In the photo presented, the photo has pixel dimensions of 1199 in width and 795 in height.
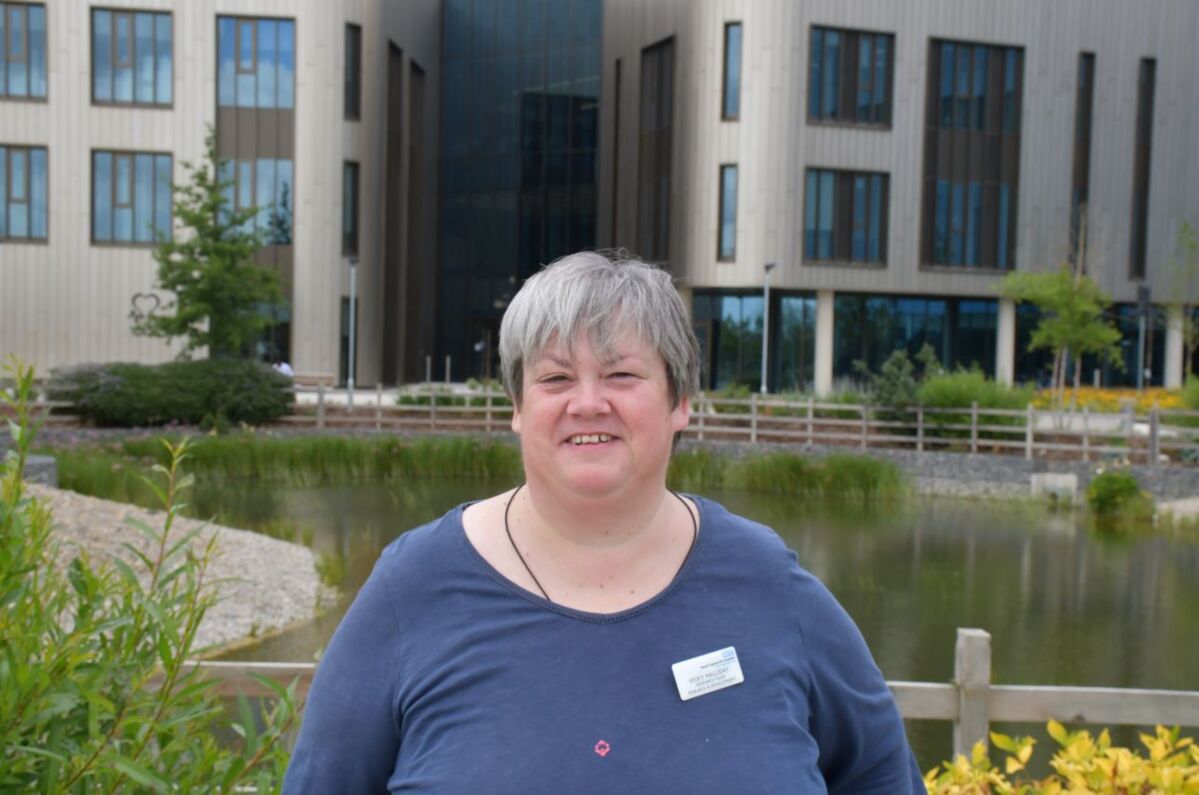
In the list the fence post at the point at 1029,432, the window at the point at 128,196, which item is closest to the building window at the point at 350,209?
the window at the point at 128,196

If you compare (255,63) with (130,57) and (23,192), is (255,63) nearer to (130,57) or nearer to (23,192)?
(130,57)

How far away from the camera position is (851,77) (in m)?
37.9

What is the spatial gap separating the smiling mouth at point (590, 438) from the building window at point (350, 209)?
37.8m

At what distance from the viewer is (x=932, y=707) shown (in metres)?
5.28

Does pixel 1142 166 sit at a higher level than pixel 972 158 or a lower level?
higher

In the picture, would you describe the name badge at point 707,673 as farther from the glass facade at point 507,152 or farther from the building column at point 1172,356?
the glass facade at point 507,152

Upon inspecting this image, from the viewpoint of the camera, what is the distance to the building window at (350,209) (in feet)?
129

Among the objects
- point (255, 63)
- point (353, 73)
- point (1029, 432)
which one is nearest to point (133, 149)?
point (255, 63)

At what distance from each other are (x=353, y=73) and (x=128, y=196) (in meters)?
7.41

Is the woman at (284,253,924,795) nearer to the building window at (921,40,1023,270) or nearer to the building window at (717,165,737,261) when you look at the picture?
the building window at (717,165,737,261)

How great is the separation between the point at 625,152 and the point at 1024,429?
75.5ft

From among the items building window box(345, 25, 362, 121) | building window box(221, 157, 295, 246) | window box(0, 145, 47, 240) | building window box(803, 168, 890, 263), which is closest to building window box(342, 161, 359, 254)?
building window box(345, 25, 362, 121)

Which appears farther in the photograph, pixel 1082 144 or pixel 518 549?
pixel 1082 144

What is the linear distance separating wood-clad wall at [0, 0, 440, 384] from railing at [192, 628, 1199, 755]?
110ft
